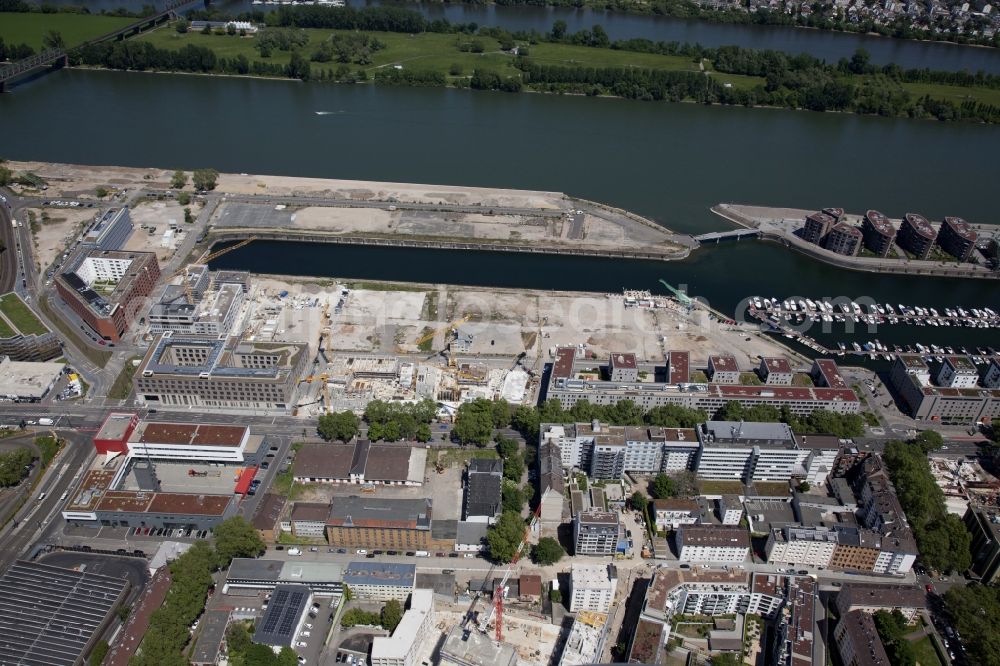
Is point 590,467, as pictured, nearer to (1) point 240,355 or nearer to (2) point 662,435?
(2) point 662,435

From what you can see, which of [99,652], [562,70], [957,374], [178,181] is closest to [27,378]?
[99,652]

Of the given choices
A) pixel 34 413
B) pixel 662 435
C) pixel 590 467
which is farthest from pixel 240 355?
pixel 662 435

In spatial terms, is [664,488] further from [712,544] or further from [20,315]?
[20,315]

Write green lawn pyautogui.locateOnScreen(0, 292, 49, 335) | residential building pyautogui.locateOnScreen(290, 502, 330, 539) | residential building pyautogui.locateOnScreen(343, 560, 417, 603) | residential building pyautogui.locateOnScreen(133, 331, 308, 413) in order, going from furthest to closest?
green lawn pyautogui.locateOnScreen(0, 292, 49, 335)
residential building pyautogui.locateOnScreen(133, 331, 308, 413)
residential building pyautogui.locateOnScreen(290, 502, 330, 539)
residential building pyautogui.locateOnScreen(343, 560, 417, 603)

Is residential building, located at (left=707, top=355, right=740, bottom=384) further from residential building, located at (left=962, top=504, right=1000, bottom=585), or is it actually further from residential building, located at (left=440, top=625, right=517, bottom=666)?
residential building, located at (left=440, top=625, right=517, bottom=666)

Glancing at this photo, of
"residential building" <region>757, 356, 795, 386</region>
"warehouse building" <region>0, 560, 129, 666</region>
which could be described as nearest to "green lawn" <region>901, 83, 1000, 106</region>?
"residential building" <region>757, 356, 795, 386</region>

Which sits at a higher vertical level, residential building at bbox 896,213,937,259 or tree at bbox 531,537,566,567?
residential building at bbox 896,213,937,259
